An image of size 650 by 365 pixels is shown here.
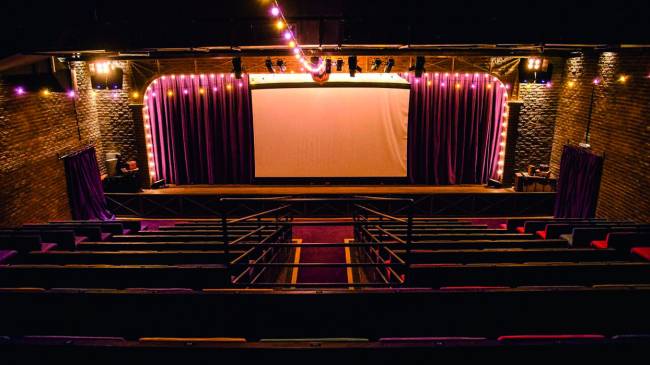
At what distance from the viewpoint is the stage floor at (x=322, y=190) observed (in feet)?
32.2

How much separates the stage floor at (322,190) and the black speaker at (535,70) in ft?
9.19

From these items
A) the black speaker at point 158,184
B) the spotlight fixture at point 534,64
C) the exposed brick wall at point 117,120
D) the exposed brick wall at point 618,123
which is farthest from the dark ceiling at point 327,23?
the black speaker at point 158,184

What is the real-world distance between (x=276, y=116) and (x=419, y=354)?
9044 millimetres

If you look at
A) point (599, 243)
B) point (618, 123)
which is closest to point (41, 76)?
point (599, 243)

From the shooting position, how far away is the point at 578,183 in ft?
27.7

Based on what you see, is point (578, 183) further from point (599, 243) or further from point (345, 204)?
point (345, 204)

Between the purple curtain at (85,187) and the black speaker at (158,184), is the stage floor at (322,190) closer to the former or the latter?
the black speaker at (158,184)

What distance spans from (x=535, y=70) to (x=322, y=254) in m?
6.64

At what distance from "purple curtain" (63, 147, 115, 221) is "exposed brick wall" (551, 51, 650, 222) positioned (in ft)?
36.7

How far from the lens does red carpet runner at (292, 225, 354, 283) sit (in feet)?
19.3

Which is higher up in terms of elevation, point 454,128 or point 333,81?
point 333,81

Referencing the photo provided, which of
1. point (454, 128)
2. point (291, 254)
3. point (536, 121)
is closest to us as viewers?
point (291, 254)

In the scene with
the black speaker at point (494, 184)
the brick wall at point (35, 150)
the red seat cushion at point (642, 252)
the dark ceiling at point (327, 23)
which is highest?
the dark ceiling at point (327, 23)

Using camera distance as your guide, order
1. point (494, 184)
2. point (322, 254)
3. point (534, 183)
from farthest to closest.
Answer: point (494, 184)
point (534, 183)
point (322, 254)
